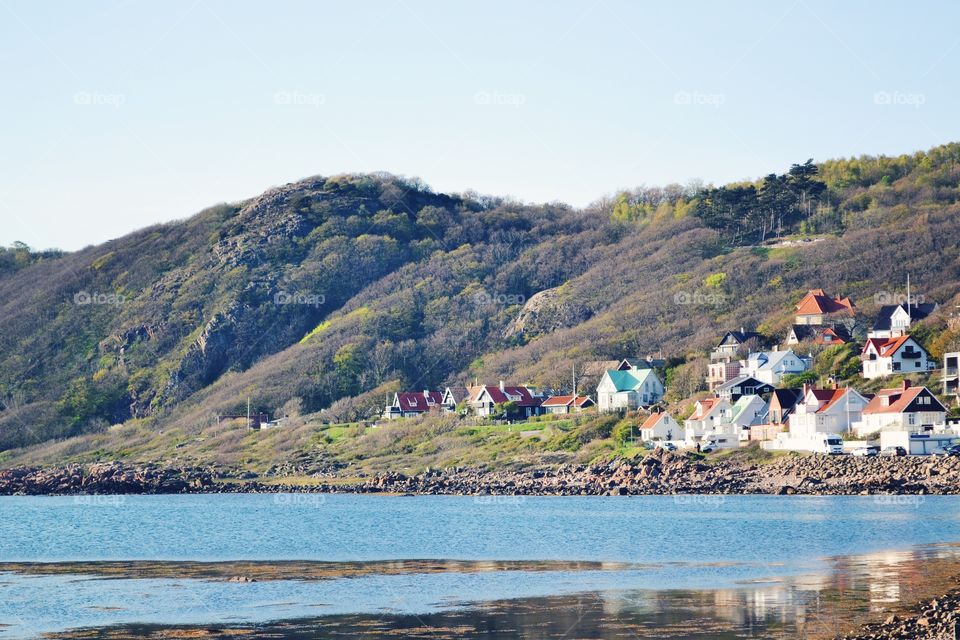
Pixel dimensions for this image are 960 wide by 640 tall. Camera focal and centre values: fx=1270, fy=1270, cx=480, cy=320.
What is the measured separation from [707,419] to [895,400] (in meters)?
17.5

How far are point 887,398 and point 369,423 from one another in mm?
60937

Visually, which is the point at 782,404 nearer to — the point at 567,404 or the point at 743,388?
the point at 743,388

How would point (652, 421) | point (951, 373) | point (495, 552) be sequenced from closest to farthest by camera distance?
point (495, 552) < point (951, 373) < point (652, 421)

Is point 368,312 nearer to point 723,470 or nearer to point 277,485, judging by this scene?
point 277,485

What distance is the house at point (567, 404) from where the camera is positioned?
125m

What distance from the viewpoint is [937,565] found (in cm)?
4103

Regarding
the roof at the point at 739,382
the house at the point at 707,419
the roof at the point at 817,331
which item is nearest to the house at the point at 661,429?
the house at the point at 707,419

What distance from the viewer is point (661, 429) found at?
10269cm

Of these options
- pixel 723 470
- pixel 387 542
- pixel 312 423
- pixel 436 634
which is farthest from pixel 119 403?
pixel 436 634

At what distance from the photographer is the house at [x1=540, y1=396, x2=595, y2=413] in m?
125

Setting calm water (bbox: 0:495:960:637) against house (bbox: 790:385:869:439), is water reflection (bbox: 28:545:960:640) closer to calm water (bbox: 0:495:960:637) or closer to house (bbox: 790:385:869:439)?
calm water (bbox: 0:495:960:637)

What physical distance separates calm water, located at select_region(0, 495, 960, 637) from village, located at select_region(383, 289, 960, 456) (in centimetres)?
1532

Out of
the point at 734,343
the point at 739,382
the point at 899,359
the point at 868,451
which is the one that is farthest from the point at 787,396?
the point at 734,343

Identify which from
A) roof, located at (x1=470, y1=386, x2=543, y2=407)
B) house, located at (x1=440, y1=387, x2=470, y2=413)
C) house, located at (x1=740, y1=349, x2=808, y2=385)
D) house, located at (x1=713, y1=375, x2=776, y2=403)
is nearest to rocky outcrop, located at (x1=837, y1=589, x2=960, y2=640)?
house, located at (x1=713, y1=375, x2=776, y2=403)
